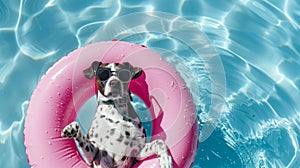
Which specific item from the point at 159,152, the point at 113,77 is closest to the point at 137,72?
the point at 113,77

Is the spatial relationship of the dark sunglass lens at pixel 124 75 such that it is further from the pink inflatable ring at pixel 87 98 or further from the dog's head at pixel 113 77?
the pink inflatable ring at pixel 87 98

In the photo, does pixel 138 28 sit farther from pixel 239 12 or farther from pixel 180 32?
pixel 239 12

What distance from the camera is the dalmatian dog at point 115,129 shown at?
9.10 feet

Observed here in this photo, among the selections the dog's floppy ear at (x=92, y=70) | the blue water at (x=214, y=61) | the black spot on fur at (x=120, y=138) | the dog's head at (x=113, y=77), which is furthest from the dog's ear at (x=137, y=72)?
the blue water at (x=214, y=61)

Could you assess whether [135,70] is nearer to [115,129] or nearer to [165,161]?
[115,129]

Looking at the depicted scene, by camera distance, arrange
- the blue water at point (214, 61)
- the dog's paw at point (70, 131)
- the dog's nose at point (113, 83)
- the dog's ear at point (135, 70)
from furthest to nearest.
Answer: the blue water at point (214, 61) → the dog's ear at point (135, 70) → the dog's nose at point (113, 83) → the dog's paw at point (70, 131)

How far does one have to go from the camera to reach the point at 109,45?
315 cm

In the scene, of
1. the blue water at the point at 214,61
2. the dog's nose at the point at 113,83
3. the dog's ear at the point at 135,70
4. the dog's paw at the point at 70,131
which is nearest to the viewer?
the dog's paw at the point at 70,131

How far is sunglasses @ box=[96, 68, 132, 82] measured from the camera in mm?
2766

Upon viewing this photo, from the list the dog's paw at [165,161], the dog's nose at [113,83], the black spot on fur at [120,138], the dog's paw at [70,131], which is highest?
the dog's nose at [113,83]

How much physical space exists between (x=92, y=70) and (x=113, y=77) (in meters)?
0.22

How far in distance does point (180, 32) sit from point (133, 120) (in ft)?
4.59

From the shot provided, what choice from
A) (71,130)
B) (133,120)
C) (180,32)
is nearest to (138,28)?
(180,32)

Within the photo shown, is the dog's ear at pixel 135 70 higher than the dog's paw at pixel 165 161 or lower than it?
higher
